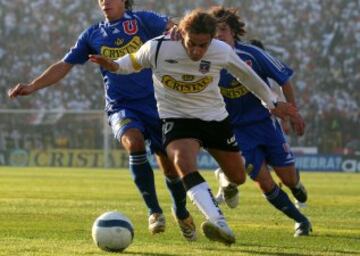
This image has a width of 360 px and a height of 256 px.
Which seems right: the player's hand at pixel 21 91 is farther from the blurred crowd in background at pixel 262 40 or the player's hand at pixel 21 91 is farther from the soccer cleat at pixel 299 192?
the blurred crowd in background at pixel 262 40

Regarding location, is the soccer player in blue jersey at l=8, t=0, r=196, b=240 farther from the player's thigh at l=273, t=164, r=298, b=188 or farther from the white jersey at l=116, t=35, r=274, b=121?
the player's thigh at l=273, t=164, r=298, b=188

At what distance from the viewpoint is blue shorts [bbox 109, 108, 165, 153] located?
33.8 feet

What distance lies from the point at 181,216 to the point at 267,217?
369 centimetres

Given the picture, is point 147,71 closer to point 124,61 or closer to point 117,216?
point 124,61

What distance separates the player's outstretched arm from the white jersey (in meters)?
1.35

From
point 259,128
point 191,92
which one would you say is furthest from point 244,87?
point 191,92

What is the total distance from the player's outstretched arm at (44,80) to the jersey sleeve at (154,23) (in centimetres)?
91

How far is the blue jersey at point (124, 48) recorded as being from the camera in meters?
10.6

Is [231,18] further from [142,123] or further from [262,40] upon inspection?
[262,40]

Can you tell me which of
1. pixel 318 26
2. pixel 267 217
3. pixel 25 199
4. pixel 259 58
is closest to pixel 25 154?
pixel 318 26

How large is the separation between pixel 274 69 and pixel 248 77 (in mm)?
1678

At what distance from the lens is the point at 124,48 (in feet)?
34.9

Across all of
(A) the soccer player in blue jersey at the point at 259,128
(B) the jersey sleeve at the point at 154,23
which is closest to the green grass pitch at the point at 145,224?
(A) the soccer player in blue jersey at the point at 259,128

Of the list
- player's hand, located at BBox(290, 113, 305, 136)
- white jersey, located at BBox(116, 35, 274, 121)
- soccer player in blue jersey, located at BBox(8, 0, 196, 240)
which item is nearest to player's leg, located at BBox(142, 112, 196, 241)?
soccer player in blue jersey, located at BBox(8, 0, 196, 240)
